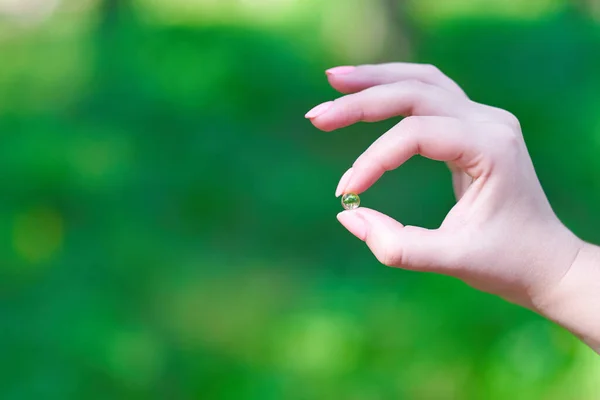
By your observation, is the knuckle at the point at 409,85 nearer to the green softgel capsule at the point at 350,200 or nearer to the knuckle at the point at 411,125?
the knuckle at the point at 411,125

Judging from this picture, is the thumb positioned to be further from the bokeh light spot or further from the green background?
the bokeh light spot

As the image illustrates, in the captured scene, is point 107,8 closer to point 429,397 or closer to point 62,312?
point 62,312

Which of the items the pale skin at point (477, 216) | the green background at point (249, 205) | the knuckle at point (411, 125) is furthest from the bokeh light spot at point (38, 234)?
the knuckle at point (411, 125)

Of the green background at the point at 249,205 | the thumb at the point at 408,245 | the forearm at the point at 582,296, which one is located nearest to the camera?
the thumb at the point at 408,245

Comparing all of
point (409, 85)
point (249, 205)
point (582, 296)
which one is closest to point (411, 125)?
point (409, 85)

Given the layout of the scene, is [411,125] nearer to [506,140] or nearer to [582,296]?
[506,140]

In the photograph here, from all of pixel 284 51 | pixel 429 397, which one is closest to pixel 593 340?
pixel 429 397

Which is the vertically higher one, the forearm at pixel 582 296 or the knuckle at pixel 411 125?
the knuckle at pixel 411 125
